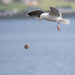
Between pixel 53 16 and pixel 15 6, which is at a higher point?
pixel 53 16

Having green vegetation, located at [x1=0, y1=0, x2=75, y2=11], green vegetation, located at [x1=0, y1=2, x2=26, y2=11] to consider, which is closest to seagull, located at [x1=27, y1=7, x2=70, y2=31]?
green vegetation, located at [x1=0, y1=2, x2=26, y2=11]

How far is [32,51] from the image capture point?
41781mm

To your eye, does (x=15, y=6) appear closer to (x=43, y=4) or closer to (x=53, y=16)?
(x=43, y=4)

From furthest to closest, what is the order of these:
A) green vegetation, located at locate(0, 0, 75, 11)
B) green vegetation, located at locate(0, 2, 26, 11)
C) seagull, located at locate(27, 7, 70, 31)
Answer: green vegetation, located at locate(0, 0, 75, 11) < green vegetation, located at locate(0, 2, 26, 11) < seagull, located at locate(27, 7, 70, 31)

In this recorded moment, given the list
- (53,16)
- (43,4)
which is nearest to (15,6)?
(43,4)

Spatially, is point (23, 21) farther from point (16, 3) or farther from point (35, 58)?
point (35, 58)

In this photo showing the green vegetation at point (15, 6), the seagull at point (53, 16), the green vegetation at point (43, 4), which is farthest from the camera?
the green vegetation at point (43, 4)

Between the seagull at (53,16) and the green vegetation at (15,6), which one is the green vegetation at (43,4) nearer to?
the green vegetation at (15,6)

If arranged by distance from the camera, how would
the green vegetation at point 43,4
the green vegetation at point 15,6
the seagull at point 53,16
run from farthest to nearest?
the green vegetation at point 43,4 → the green vegetation at point 15,6 → the seagull at point 53,16

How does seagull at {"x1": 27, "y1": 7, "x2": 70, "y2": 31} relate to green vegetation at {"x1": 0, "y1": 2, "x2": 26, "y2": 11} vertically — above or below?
above

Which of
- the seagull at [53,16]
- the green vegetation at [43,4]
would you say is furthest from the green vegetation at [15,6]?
the seagull at [53,16]

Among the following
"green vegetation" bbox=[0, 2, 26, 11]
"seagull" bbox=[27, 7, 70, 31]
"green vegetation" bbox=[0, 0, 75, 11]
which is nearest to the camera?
"seagull" bbox=[27, 7, 70, 31]

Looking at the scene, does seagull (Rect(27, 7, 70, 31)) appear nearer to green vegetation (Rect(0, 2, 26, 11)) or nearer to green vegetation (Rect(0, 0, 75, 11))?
green vegetation (Rect(0, 2, 26, 11))

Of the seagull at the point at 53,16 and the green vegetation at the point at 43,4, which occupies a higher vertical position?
the seagull at the point at 53,16
